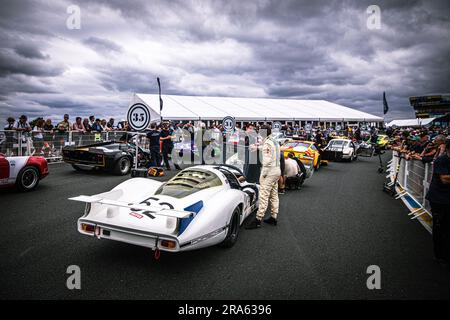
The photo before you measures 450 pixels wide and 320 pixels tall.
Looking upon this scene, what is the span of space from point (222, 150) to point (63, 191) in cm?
638

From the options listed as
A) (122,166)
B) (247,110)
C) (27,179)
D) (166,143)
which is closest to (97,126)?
(166,143)

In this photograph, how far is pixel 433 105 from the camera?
59969mm

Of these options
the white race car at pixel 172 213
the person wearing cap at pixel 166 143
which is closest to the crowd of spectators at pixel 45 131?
the person wearing cap at pixel 166 143

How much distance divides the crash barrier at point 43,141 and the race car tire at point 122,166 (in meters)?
1.88

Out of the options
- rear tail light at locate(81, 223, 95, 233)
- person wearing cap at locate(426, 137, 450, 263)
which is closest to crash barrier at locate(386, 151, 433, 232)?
person wearing cap at locate(426, 137, 450, 263)

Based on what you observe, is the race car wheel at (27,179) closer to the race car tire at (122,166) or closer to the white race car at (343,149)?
the race car tire at (122,166)

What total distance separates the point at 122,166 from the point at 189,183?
5.65 m

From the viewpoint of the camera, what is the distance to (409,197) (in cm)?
703

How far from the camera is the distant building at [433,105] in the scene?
→ 190 ft

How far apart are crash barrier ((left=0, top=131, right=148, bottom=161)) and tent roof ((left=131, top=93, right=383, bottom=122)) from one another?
10.7 metres

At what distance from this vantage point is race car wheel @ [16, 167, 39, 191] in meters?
6.02
